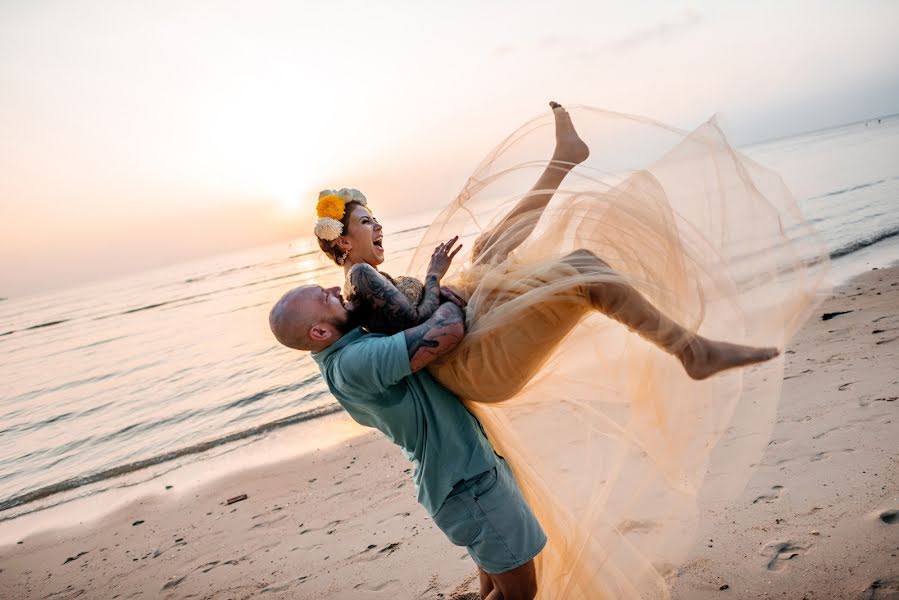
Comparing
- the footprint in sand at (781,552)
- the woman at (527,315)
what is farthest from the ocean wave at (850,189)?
the woman at (527,315)

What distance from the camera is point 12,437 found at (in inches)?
513

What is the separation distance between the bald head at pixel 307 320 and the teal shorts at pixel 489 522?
97 cm

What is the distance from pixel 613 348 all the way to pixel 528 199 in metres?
0.95

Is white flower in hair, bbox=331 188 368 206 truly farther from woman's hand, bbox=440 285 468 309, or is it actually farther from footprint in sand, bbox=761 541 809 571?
footprint in sand, bbox=761 541 809 571

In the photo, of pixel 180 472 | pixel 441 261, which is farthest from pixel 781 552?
pixel 180 472

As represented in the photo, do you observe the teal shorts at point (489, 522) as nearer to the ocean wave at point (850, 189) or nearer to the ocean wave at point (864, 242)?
the ocean wave at point (864, 242)

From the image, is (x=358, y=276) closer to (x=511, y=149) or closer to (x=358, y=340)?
(x=358, y=340)

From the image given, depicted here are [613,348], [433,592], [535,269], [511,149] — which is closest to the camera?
[535,269]

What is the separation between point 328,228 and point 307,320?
40.6 inches

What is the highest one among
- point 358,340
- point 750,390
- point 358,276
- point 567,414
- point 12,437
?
point 358,276

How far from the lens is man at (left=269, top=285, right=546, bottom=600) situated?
2.58 m

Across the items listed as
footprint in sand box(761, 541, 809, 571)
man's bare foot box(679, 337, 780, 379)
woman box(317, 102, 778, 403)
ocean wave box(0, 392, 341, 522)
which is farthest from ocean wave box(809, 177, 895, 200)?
woman box(317, 102, 778, 403)

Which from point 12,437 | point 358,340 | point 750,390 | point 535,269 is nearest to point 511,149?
point 535,269

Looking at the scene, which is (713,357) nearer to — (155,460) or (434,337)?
(434,337)
